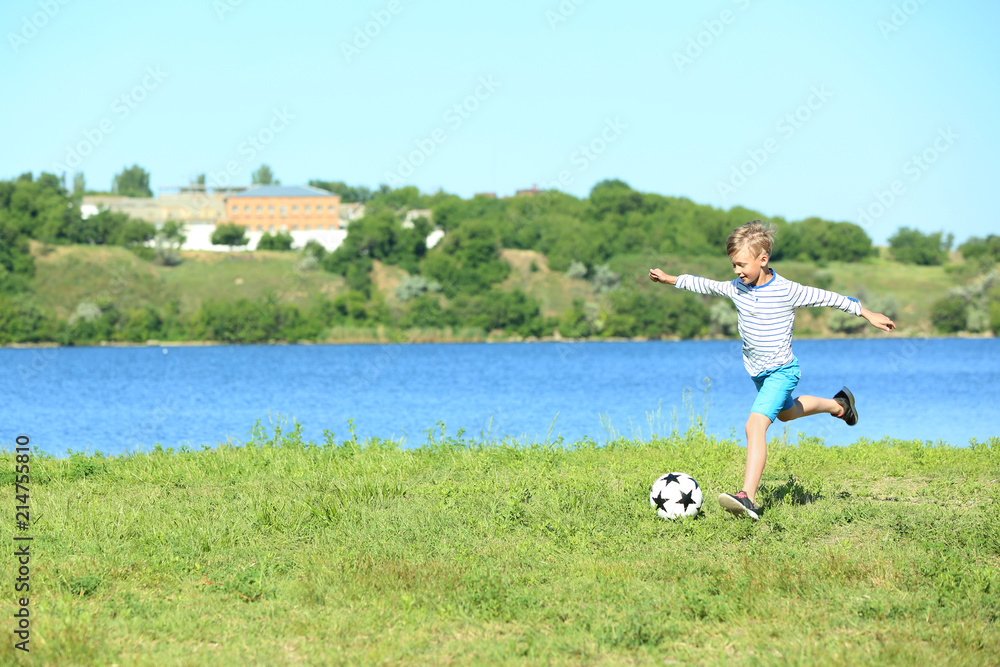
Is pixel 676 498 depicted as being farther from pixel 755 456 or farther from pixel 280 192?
pixel 280 192

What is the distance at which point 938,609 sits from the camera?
16.6ft

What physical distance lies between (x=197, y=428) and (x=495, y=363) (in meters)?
33.3

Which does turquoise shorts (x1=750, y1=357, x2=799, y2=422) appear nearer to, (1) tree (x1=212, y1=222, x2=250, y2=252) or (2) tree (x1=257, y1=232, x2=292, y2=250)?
(2) tree (x1=257, y1=232, x2=292, y2=250)

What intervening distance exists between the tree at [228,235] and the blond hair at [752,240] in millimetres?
119296

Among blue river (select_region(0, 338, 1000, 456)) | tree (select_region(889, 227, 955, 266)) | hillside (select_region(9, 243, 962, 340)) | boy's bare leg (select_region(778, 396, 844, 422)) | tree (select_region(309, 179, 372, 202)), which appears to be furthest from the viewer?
tree (select_region(309, 179, 372, 202))

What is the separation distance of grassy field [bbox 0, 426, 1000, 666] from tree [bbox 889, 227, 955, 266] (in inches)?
4671

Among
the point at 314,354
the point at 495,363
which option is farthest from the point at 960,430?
the point at 314,354

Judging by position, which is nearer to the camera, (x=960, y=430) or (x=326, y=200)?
(x=960, y=430)

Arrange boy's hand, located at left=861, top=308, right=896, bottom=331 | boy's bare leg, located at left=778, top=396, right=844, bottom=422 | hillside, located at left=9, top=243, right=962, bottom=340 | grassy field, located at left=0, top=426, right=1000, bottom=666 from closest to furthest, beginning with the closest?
grassy field, located at left=0, top=426, right=1000, bottom=666
boy's hand, located at left=861, top=308, right=896, bottom=331
boy's bare leg, located at left=778, top=396, right=844, bottom=422
hillside, located at left=9, top=243, right=962, bottom=340

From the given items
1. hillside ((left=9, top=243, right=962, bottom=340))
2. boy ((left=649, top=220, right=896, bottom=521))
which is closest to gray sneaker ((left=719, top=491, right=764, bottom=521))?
boy ((left=649, top=220, right=896, bottom=521))

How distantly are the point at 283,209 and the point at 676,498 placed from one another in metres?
145

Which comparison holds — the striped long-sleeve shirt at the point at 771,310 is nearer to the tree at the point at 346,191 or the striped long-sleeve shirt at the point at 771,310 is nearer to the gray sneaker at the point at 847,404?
the gray sneaker at the point at 847,404

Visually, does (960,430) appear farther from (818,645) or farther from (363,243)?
(363,243)

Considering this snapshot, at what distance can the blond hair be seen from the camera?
7.16 m
